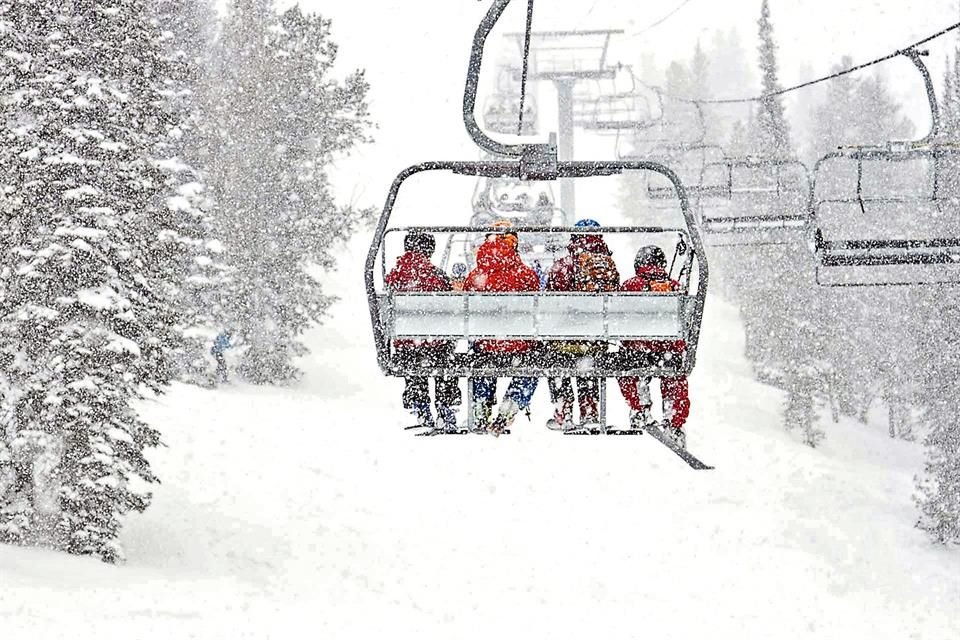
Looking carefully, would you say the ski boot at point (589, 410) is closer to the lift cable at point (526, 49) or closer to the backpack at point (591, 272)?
the backpack at point (591, 272)

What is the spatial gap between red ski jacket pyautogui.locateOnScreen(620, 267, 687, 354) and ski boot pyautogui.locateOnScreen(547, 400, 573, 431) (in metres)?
0.88

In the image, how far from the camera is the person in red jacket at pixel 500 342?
28.7 feet

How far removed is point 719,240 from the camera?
85.8 m

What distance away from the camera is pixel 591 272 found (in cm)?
916

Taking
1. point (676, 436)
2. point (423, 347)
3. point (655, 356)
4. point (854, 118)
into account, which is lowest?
point (676, 436)

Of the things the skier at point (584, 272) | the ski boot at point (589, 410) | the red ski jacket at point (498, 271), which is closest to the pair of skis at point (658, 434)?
the skier at point (584, 272)

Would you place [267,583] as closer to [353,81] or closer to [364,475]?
[364,475]

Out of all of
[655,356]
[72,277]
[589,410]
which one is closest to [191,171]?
[72,277]

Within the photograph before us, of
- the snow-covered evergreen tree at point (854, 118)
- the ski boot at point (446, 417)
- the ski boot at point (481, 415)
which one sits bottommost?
the ski boot at point (446, 417)

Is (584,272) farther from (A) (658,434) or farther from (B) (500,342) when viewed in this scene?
(A) (658,434)

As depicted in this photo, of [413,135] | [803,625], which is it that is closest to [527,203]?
[803,625]

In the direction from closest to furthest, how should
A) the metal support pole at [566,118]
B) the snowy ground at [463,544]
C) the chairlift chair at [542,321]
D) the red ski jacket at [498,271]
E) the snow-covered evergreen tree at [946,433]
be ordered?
the chairlift chair at [542,321] → the red ski jacket at [498,271] → the snowy ground at [463,544] → the metal support pole at [566,118] → the snow-covered evergreen tree at [946,433]

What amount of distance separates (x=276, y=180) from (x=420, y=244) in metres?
26.0

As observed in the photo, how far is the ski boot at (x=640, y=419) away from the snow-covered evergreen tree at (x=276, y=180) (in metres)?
24.6
